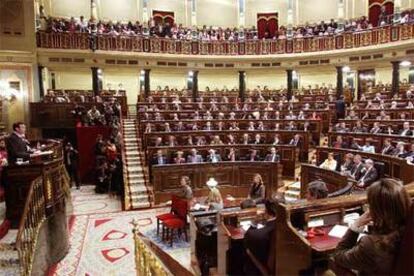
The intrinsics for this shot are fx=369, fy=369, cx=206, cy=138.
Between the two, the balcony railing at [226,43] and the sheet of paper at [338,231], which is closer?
the sheet of paper at [338,231]

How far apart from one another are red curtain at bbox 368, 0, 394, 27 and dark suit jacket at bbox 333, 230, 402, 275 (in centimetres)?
1819

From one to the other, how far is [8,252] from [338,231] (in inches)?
153

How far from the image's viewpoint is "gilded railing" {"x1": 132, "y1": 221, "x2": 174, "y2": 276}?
2112 mm

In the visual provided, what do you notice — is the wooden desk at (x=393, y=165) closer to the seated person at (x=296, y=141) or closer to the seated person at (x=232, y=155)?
the seated person at (x=296, y=141)

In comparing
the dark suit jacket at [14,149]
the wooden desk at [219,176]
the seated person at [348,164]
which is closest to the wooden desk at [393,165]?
the seated person at [348,164]

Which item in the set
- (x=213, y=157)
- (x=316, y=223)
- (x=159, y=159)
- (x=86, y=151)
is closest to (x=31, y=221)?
(x=316, y=223)

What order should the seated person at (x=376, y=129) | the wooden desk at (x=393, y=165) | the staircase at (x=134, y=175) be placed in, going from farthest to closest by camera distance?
the seated person at (x=376, y=129)
the staircase at (x=134, y=175)
the wooden desk at (x=393, y=165)

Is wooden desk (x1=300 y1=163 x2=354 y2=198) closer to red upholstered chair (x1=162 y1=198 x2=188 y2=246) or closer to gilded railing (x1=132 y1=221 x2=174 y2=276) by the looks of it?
red upholstered chair (x1=162 y1=198 x2=188 y2=246)

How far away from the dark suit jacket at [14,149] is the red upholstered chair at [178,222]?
257 cm

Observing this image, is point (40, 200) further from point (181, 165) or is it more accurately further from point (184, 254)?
point (181, 165)

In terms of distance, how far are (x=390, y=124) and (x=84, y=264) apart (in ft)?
28.0

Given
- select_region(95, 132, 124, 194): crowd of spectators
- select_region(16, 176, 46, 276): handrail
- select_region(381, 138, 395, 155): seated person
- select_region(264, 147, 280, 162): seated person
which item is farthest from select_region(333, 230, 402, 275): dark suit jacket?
select_region(95, 132, 124, 194): crowd of spectators

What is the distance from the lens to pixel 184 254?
20.0 ft

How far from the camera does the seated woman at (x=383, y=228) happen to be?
5.40 ft
